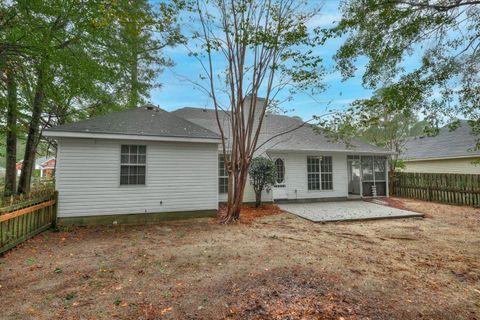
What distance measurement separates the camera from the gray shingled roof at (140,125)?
24.0ft

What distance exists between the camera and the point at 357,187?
13.5 meters

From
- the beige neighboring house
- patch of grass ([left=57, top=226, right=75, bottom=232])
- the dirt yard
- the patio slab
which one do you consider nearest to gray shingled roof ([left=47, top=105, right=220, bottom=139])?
patch of grass ([left=57, top=226, right=75, bottom=232])

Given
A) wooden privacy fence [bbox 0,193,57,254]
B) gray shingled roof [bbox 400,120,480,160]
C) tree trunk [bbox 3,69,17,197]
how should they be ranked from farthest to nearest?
gray shingled roof [bbox 400,120,480,160] < tree trunk [bbox 3,69,17,197] < wooden privacy fence [bbox 0,193,57,254]

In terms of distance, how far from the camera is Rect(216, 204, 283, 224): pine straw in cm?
864

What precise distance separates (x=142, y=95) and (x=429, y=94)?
563 inches

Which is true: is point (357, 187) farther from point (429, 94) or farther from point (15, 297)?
point (15, 297)

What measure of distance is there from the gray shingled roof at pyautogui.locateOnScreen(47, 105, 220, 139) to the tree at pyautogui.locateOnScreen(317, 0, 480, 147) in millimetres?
5477

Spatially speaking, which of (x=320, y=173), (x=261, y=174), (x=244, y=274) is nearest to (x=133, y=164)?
(x=261, y=174)

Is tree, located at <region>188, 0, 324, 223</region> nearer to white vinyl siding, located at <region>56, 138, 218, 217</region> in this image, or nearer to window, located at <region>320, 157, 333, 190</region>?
white vinyl siding, located at <region>56, 138, 218, 217</region>

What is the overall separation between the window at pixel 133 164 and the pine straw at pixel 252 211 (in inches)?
123

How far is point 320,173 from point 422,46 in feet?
23.5

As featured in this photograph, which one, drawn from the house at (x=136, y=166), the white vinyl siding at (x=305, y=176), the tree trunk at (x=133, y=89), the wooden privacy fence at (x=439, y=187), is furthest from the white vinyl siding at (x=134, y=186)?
the wooden privacy fence at (x=439, y=187)

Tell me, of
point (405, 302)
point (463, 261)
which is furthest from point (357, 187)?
point (405, 302)

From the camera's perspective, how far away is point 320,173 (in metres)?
12.3
